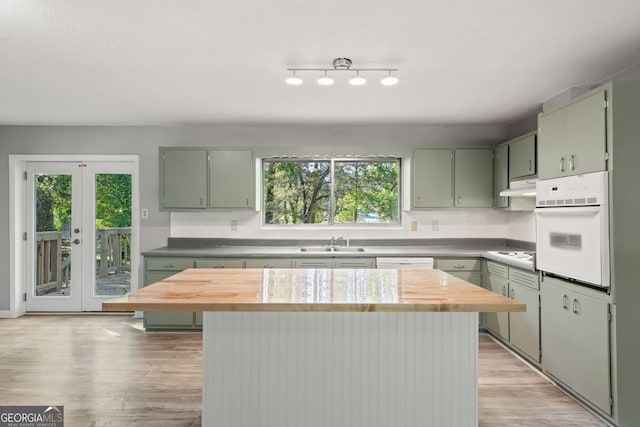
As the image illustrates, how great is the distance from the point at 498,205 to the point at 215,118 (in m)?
3.27

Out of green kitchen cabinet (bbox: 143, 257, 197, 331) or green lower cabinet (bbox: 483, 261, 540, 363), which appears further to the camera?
green kitchen cabinet (bbox: 143, 257, 197, 331)

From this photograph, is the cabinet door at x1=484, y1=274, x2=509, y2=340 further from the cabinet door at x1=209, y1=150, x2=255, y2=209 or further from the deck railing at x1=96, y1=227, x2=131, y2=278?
the deck railing at x1=96, y1=227, x2=131, y2=278

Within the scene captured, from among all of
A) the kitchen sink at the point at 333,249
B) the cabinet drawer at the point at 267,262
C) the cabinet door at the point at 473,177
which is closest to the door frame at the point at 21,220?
the cabinet drawer at the point at 267,262

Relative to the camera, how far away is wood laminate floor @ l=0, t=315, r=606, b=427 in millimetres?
2453

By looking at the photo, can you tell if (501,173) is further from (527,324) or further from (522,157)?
(527,324)

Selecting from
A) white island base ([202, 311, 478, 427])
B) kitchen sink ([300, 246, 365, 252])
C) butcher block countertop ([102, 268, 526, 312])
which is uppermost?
kitchen sink ([300, 246, 365, 252])

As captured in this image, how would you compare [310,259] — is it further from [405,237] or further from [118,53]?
[118,53]

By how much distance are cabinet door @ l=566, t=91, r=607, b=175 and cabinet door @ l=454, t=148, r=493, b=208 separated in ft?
5.70

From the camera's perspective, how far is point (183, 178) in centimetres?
439

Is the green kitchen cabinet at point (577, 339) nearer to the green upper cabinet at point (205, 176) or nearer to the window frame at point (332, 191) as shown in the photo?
the window frame at point (332, 191)

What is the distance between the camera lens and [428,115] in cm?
414

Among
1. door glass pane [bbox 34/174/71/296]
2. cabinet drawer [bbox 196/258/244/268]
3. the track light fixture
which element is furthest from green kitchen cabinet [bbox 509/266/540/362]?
door glass pane [bbox 34/174/71/296]

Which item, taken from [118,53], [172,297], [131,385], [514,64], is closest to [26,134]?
[118,53]

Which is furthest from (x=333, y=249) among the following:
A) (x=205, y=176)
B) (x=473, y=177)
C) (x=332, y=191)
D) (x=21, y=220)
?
(x=21, y=220)
